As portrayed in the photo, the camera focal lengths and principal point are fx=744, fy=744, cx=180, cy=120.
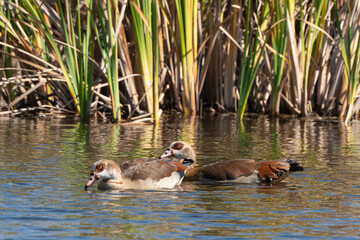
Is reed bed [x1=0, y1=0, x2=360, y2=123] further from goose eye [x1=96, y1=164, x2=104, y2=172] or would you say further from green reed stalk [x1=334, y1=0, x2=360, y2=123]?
goose eye [x1=96, y1=164, x2=104, y2=172]

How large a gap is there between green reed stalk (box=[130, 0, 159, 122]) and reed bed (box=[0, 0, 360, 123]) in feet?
0.07

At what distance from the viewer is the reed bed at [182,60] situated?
11.9 m

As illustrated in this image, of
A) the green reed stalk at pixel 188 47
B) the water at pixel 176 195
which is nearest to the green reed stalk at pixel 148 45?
the green reed stalk at pixel 188 47

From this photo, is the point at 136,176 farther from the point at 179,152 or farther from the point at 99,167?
the point at 179,152

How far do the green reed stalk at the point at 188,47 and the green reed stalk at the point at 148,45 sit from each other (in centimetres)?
62

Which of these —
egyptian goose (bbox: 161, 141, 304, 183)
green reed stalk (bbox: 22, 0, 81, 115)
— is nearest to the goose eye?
egyptian goose (bbox: 161, 141, 304, 183)

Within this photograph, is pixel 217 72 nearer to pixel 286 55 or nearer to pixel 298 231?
pixel 286 55

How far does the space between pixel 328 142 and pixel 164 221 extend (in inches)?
218

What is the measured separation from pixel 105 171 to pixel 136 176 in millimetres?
297

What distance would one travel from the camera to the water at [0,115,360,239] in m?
4.77

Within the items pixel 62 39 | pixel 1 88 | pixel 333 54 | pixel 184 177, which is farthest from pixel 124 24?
pixel 184 177

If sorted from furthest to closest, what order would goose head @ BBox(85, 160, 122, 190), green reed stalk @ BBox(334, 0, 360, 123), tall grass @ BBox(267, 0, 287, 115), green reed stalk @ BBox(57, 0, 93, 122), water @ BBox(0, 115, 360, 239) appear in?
tall grass @ BBox(267, 0, 287, 115), green reed stalk @ BBox(334, 0, 360, 123), green reed stalk @ BBox(57, 0, 93, 122), goose head @ BBox(85, 160, 122, 190), water @ BBox(0, 115, 360, 239)

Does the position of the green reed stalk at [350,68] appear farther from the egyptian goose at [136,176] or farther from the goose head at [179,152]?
the egyptian goose at [136,176]

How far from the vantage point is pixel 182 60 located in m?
12.7
